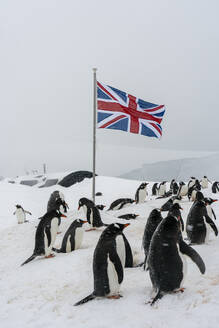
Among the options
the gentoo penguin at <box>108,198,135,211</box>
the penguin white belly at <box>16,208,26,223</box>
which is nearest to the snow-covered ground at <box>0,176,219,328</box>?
the gentoo penguin at <box>108,198,135,211</box>

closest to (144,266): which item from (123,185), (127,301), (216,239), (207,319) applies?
(127,301)

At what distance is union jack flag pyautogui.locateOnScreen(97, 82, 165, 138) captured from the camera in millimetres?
11711

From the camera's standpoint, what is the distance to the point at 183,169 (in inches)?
2554

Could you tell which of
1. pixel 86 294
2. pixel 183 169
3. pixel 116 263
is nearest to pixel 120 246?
pixel 116 263

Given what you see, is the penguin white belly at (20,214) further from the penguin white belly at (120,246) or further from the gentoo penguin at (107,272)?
the gentoo penguin at (107,272)

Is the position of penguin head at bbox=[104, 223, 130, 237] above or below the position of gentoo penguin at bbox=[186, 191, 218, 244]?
above

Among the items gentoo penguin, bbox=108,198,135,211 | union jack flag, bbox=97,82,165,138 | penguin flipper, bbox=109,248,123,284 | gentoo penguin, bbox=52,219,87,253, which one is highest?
union jack flag, bbox=97,82,165,138

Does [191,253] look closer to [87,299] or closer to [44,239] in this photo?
[87,299]

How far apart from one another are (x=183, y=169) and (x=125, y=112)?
181ft

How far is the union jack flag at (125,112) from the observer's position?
11.7m

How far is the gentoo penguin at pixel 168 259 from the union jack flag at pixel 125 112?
8.11m

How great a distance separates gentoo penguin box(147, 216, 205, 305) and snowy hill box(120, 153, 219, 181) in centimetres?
5331

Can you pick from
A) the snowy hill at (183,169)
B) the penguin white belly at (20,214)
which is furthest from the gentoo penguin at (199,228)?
the snowy hill at (183,169)

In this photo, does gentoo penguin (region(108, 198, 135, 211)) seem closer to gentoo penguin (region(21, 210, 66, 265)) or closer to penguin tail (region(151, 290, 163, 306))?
gentoo penguin (region(21, 210, 66, 265))
